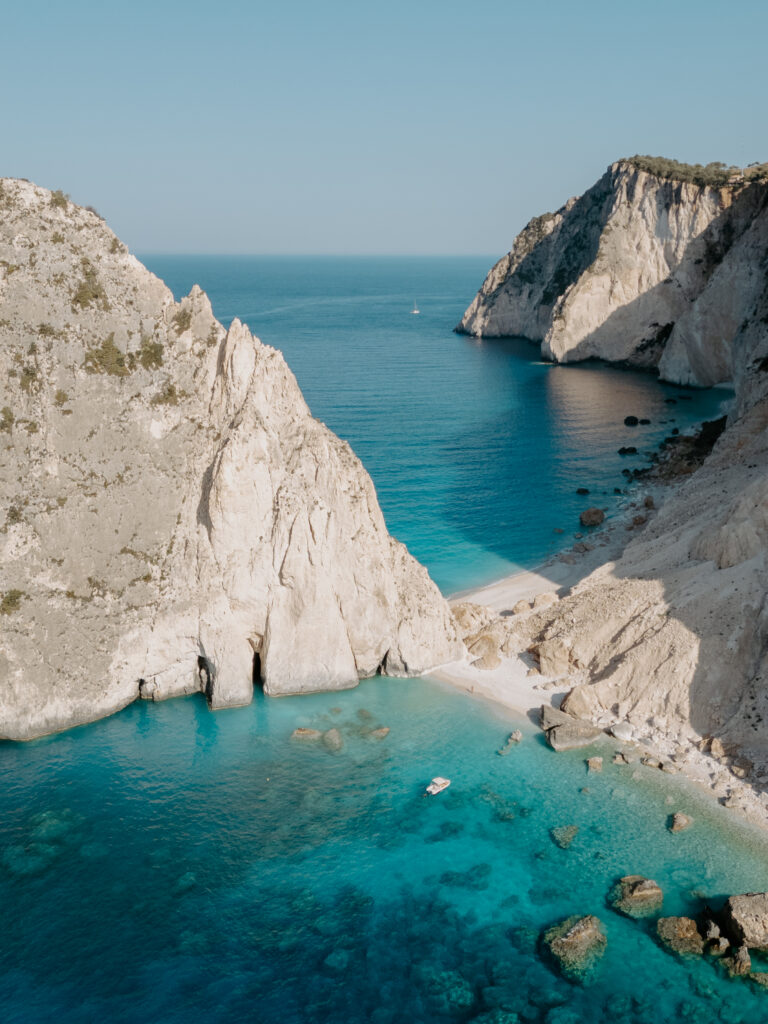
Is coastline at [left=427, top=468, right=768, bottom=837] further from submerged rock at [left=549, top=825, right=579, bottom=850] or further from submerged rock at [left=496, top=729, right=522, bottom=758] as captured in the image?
submerged rock at [left=549, top=825, right=579, bottom=850]

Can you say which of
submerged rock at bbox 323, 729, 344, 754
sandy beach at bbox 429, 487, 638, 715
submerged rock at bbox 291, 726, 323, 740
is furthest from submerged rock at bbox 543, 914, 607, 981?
submerged rock at bbox 291, 726, 323, 740

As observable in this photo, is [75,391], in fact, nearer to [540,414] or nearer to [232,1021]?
[232,1021]

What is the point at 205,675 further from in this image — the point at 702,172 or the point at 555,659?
the point at 702,172

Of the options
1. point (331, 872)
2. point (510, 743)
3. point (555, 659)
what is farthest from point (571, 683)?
point (331, 872)

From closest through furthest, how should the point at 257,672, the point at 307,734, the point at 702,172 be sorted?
the point at 307,734 < the point at 257,672 < the point at 702,172

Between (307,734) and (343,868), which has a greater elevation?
(307,734)
